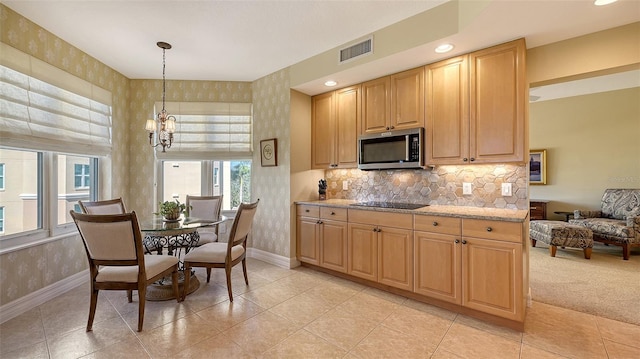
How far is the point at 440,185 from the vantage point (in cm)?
304

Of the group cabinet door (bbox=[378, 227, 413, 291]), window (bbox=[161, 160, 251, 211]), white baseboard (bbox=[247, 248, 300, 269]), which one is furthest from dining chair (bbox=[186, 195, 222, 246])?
cabinet door (bbox=[378, 227, 413, 291])

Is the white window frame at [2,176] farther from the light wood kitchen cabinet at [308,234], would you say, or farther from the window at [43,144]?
the light wood kitchen cabinet at [308,234]

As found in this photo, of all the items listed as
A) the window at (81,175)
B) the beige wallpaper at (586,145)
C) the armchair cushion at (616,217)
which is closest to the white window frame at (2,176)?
the window at (81,175)

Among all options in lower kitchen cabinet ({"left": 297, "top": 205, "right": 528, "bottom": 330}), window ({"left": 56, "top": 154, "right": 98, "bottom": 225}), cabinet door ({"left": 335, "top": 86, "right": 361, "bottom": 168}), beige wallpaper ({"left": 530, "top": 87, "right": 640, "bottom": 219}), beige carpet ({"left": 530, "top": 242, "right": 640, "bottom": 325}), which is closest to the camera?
lower kitchen cabinet ({"left": 297, "top": 205, "right": 528, "bottom": 330})

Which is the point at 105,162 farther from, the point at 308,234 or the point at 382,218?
the point at 382,218

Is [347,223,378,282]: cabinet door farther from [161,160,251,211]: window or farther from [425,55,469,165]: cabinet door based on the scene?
[161,160,251,211]: window

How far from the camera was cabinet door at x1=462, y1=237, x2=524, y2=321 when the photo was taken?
2.10 meters

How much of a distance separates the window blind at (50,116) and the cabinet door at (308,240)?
2705 mm

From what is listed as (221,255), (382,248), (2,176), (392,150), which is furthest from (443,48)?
(2,176)

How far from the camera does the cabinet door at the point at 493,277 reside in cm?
210

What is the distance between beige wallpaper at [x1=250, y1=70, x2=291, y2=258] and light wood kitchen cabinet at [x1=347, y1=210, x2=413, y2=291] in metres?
1.03

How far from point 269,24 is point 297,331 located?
2.76 meters

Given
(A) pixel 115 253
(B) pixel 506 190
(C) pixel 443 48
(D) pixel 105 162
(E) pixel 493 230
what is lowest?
(A) pixel 115 253

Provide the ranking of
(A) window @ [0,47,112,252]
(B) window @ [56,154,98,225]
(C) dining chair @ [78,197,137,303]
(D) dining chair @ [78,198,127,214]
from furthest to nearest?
(B) window @ [56,154,98,225]
(D) dining chair @ [78,198,127,214]
(C) dining chair @ [78,197,137,303]
(A) window @ [0,47,112,252]
